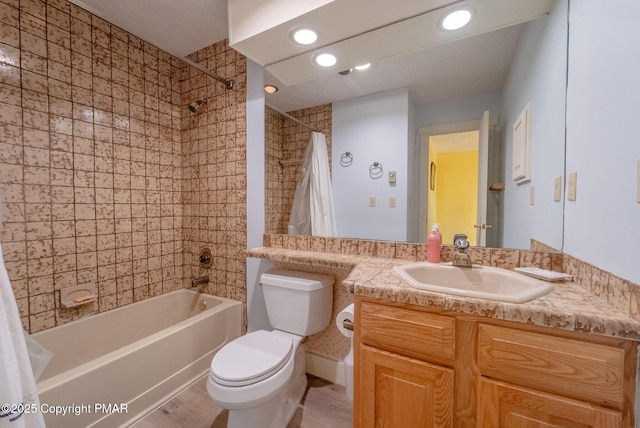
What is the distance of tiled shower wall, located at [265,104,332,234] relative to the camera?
68.4 inches

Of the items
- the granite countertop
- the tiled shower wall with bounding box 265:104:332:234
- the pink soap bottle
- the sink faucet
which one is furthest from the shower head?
the sink faucet

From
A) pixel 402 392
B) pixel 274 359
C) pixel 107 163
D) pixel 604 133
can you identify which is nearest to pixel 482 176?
pixel 604 133

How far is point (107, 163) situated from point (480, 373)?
2374 mm

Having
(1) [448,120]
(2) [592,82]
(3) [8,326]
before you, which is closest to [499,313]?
(2) [592,82]

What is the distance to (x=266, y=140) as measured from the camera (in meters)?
1.79

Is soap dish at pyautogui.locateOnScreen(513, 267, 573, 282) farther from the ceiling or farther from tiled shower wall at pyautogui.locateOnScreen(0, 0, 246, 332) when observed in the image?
tiled shower wall at pyautogui.locateOnScreen(0, 0, 246, 332)

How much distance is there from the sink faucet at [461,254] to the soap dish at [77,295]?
2.21 m

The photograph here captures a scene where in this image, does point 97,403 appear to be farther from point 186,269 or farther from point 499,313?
point 499,313

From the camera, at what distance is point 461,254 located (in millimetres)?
1120

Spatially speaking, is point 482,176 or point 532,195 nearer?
point 532,195

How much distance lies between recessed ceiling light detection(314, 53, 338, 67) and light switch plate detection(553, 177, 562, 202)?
4.23 ft

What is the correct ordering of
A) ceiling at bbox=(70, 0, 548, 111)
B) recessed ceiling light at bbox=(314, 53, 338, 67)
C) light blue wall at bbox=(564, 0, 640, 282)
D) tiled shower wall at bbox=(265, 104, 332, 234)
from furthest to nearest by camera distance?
tiled shower wall at bbox=(265, 104, 332, 234)
recessed ceiling light at bbox=(314, 53, 338, 67)
ceiling at bbox=(70, 0, 548, 111)
light blue wall at bbox=(564, 0, 640, 282)

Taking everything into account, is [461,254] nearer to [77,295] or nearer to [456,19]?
[456,19]

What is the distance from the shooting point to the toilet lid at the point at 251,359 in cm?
109
